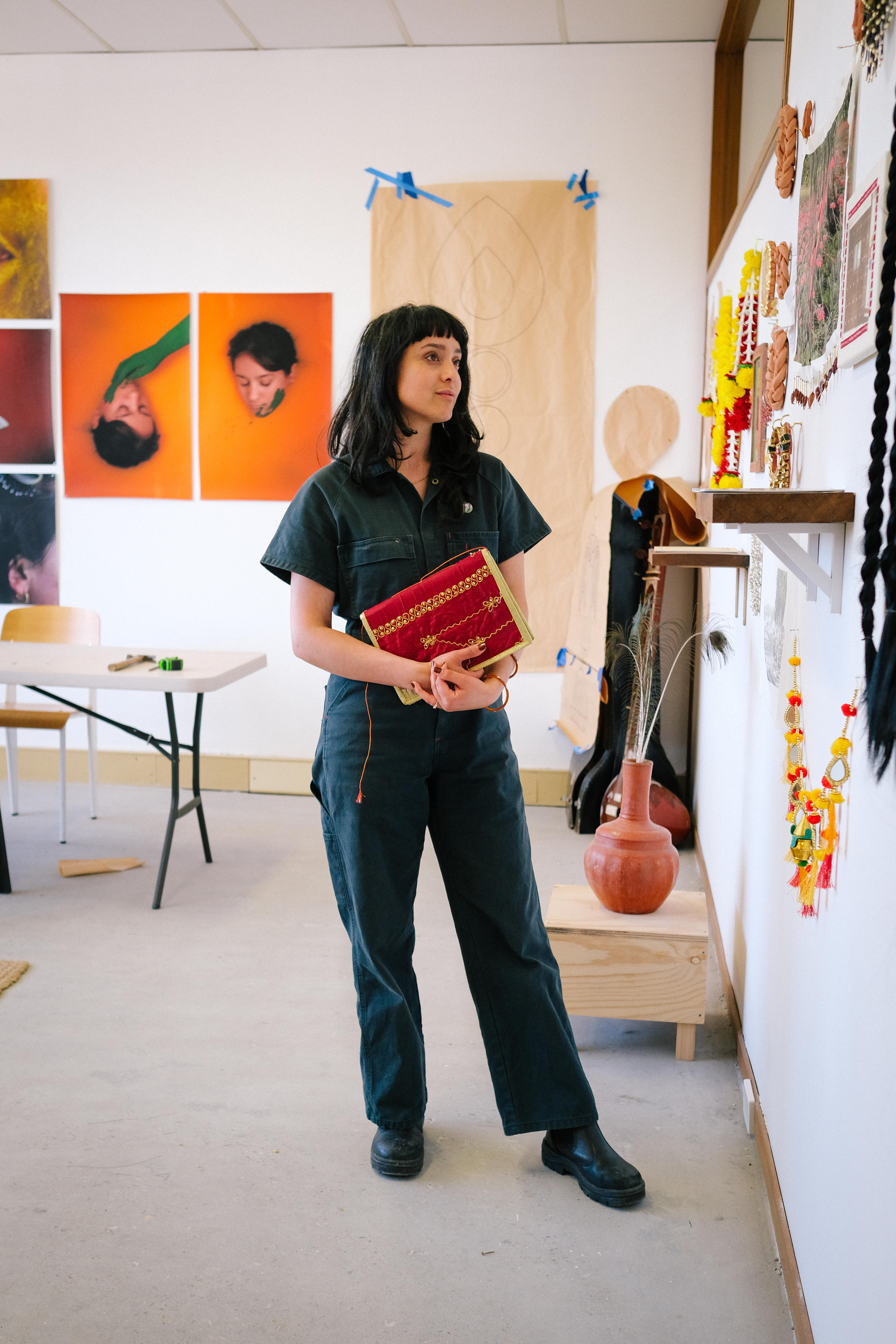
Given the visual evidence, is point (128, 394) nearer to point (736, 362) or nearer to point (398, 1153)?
point (736, 362)

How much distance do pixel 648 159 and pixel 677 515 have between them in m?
1.58

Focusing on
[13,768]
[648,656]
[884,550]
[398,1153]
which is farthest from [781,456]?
[13,768]

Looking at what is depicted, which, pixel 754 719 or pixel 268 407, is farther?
pixel 268 407

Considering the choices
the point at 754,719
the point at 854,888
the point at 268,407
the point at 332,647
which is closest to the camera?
the point at 854,888

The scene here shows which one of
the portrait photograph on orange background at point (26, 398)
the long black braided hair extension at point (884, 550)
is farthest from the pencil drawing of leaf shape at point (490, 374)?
the long black braided hair extension at point (884, 550)

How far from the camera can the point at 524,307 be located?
4.39 metres

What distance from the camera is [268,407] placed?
15.1 feet

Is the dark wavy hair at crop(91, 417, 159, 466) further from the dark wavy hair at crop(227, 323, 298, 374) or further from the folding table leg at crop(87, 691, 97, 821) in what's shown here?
the folding table leg at crop(87, 691, 97, 821)

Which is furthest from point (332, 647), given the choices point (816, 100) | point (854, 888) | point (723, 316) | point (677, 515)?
point (677, 515)

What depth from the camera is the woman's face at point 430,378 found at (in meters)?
1.81

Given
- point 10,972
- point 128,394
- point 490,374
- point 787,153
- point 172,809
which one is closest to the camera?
point 787,153

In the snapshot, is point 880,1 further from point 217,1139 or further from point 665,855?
point 217,1139

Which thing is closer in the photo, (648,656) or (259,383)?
(648,656)

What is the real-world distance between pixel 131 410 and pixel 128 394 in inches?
2.6
